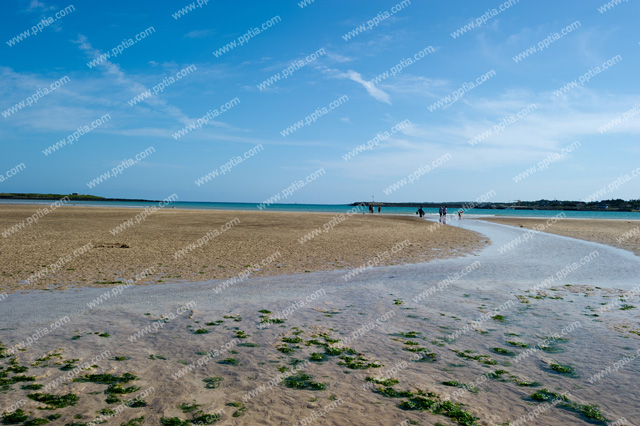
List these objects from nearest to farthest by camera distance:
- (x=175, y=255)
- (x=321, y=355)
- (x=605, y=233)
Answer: (x=321, y=355)
(x=175, y=255)
(x=605, y=233)

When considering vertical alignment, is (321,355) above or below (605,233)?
above

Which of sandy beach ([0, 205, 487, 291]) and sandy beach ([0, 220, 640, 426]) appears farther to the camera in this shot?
sandy beach ([0, 205, 487, 291])

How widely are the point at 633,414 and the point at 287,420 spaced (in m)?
5.24

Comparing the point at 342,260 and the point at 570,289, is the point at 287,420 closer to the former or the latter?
the point at 570,289

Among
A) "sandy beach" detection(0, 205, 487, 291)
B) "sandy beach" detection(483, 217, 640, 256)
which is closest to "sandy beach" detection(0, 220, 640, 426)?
"sandy beach" detection(0, 205, 487, 291)

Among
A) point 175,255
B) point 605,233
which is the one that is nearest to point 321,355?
point 175,255

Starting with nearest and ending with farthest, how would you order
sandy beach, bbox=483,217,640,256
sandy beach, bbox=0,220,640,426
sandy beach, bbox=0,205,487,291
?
1. sandy beach, bbox=0,220,640,426
2. sandy beach, bbox=0,205,487,291
3. sandy beach, bbox=483,217,640,256

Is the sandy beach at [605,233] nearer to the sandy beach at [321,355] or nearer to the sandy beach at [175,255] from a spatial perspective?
the sandy beach at [175,255]

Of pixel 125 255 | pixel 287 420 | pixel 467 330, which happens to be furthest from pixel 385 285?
pixel 125 255

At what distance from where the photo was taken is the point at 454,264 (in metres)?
20.0

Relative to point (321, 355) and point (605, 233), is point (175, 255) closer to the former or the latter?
point (321, 355)

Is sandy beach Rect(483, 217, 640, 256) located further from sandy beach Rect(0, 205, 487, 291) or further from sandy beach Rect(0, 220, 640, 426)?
sandy beach Rect(0, 220, 640, 426)

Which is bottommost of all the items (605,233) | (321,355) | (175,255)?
(605,233)

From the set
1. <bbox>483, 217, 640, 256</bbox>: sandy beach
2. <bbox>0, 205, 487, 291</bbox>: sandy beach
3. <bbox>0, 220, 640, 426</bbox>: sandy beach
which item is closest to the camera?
<bbox>0, 220, 640, 426</bbox>: sandy beach
